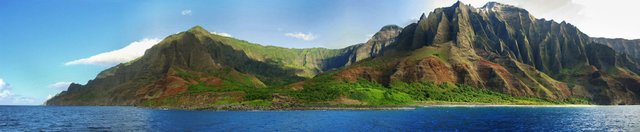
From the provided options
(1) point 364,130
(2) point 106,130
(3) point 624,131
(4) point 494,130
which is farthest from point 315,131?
(3) point 624,131

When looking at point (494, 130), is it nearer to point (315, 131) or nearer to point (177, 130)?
point (315, 131)

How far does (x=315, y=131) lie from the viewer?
302 feet

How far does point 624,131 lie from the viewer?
84.8m

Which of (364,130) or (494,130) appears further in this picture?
(364,130)

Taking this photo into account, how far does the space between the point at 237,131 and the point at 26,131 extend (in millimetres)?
40772

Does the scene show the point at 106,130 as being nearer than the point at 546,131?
No

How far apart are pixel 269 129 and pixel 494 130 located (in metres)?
41.4

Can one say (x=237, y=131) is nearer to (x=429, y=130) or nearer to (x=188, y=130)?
(x=188, y=130)

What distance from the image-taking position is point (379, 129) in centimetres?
9369

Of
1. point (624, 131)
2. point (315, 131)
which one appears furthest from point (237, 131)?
point (624, 131)

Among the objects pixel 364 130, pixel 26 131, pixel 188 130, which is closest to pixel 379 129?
pixel 364 130

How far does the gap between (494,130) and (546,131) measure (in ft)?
29.3

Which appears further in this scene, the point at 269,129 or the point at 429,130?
the point at 269,129

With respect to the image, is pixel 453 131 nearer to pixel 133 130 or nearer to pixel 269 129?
pixel 269 129
